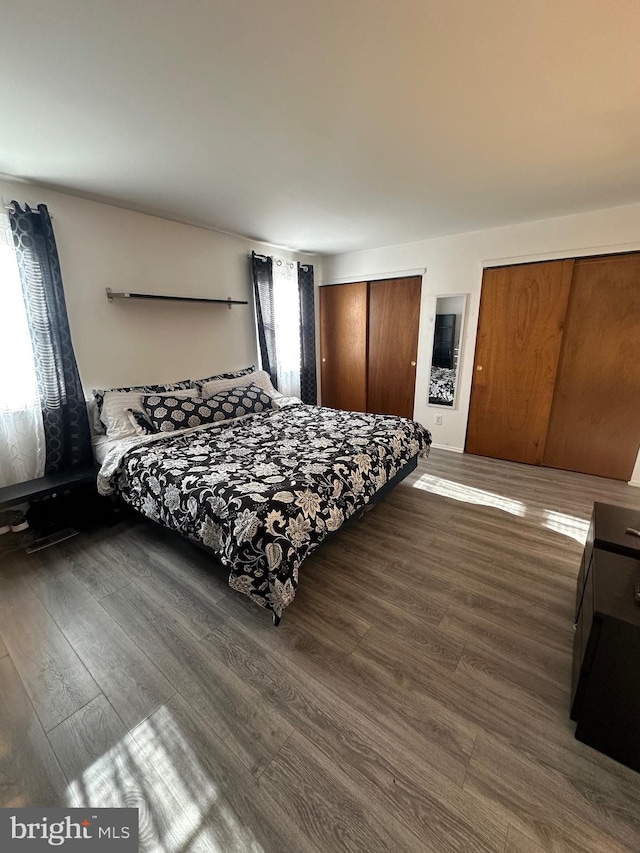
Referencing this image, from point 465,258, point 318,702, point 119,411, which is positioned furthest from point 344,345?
point 318,702

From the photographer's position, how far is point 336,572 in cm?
203

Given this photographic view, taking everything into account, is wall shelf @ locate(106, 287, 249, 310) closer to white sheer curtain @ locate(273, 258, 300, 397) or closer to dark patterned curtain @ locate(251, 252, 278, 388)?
dark patterned curtain @ locate(251, 252, 278, 388)

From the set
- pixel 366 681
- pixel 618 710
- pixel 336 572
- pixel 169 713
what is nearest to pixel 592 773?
pixel 618 710

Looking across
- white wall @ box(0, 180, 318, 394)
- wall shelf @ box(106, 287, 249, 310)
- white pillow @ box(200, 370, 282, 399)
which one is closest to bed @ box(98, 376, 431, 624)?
white pillow @ box(200, 370, 282, 399)

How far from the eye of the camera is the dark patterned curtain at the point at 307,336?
4355 mm

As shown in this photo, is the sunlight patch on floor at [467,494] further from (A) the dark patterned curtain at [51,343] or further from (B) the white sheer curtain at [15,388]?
(B) the white sheer curtain at [15,388]

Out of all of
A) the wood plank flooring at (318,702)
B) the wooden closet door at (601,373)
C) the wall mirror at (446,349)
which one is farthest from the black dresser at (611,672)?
the wall mirror at (446,349)

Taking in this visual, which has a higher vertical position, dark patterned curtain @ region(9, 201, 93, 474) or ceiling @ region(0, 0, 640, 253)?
ceiling @ region(0, 0, 640, 253)

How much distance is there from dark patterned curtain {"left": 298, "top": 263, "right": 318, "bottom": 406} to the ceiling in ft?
5.83

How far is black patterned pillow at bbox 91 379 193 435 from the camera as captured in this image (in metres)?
2.65

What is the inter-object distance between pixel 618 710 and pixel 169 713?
1.57 meters

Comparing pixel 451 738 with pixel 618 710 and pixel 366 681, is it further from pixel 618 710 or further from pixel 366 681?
pixel 618 710

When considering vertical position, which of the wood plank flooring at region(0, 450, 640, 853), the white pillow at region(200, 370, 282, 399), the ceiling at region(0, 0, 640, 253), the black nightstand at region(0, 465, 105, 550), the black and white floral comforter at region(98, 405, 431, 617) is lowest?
the wood plank flooring at region(0, 450, 640, 853)

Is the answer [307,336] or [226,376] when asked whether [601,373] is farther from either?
[226,376]
